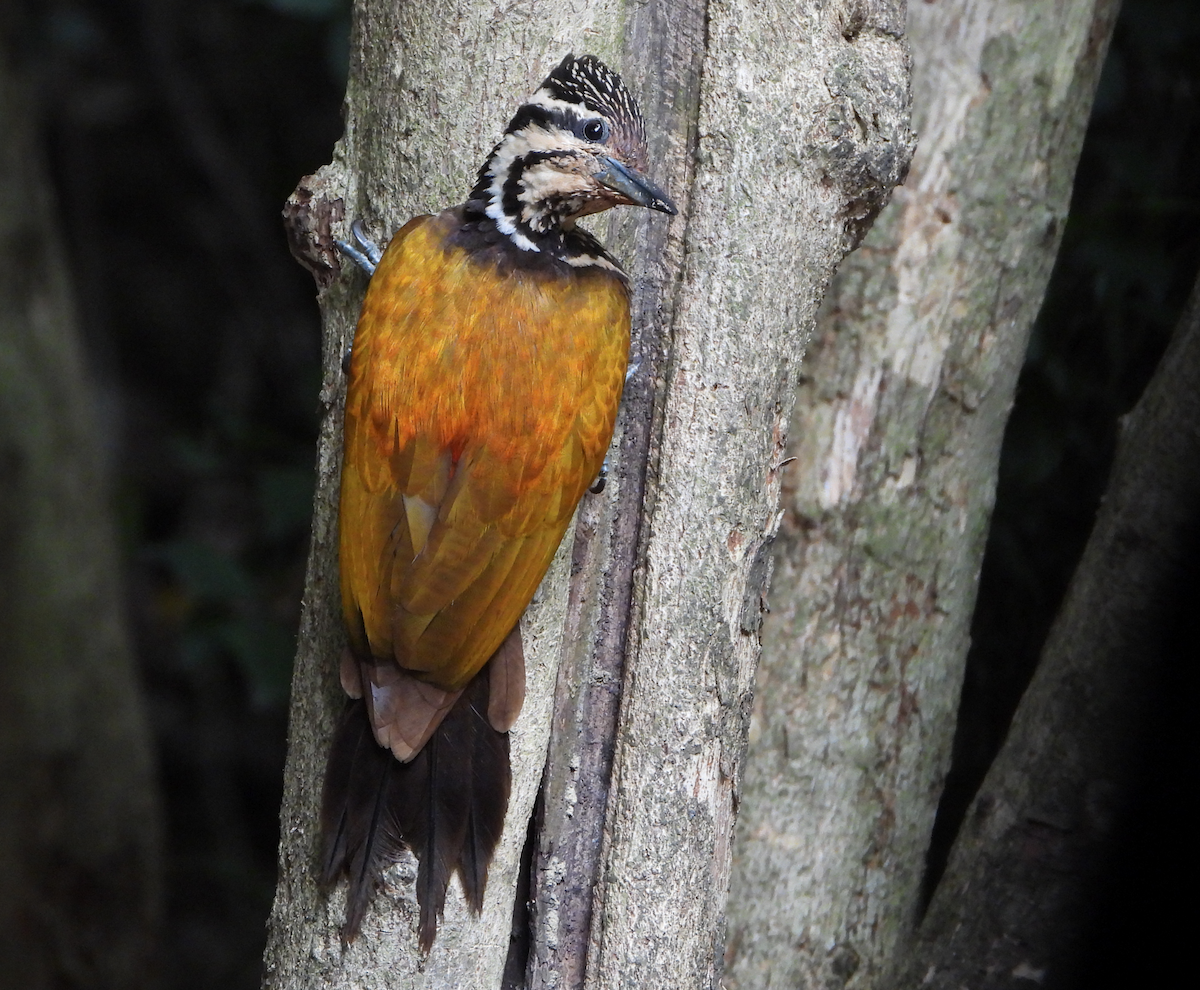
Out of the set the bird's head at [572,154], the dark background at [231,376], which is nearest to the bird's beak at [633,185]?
the bird's head at [572,154]

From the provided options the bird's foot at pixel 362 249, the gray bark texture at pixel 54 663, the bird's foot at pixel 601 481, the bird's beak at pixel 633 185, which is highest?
the bird's beak at pixel 633 185

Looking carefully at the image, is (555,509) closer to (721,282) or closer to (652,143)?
(721,282)

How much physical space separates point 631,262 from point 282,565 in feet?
9.80

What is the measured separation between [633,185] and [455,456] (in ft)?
1.46

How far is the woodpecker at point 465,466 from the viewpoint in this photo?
5.98 feet

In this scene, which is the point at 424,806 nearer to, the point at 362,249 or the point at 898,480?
the point at 362,249

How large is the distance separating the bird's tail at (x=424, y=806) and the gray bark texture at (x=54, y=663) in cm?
243

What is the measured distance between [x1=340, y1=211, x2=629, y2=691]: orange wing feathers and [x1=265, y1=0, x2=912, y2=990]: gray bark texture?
130mm

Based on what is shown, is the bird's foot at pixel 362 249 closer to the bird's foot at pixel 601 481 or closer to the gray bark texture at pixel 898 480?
the bird's foot at pixel 601 481

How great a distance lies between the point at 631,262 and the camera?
203 centimetres

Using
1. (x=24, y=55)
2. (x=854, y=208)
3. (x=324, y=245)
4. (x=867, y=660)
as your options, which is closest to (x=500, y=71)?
(x=324, y=245)

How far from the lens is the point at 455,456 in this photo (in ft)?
6.06

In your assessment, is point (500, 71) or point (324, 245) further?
point (324, 245)

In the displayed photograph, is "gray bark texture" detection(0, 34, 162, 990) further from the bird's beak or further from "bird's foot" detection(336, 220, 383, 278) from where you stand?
the bird's beak
